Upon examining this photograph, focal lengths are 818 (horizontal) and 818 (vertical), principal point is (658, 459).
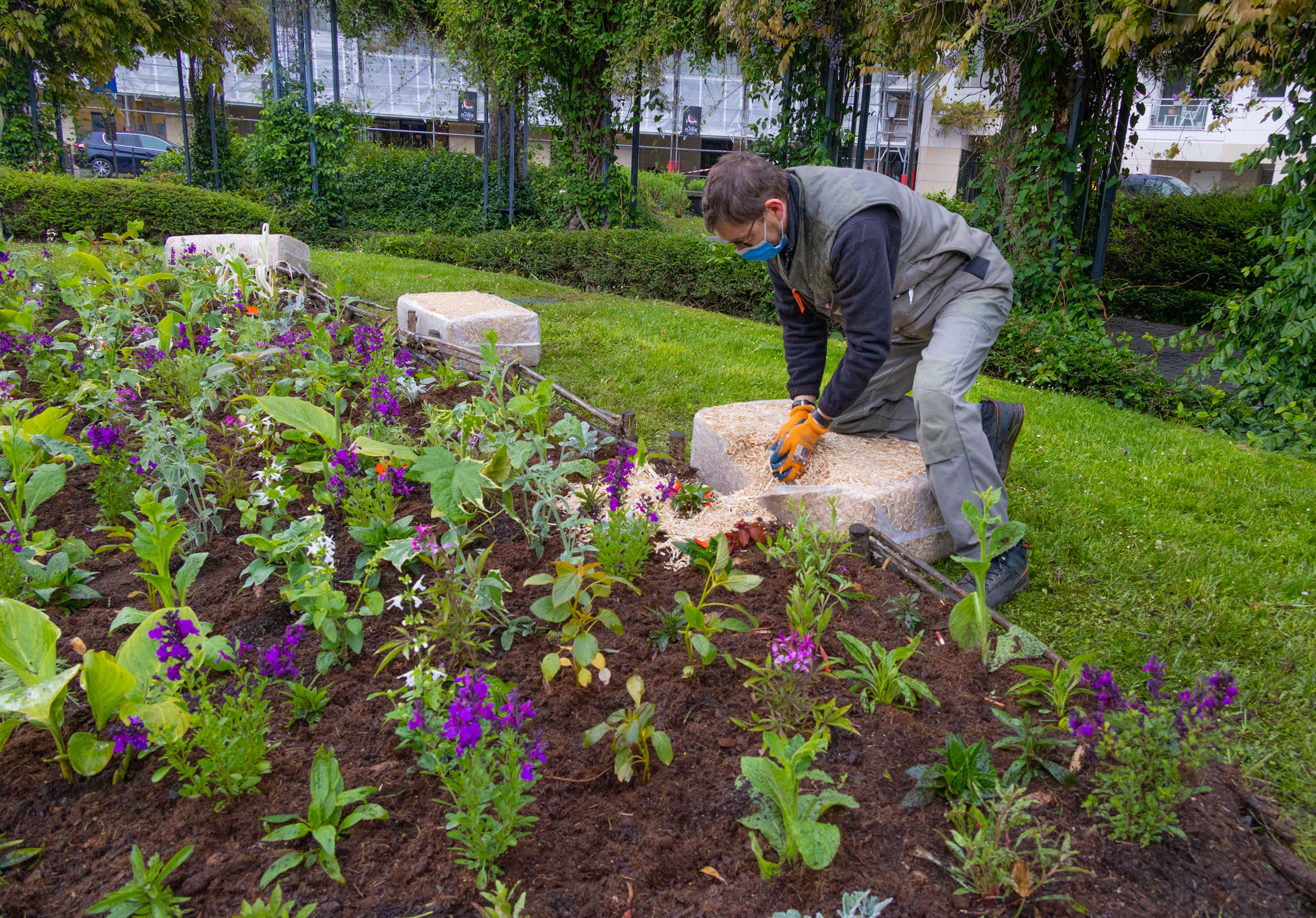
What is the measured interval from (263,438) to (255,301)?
2.38m

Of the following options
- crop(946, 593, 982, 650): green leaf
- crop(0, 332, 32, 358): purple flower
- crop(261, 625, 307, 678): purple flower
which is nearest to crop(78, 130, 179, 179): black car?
crop(0, 332, 32, 358): purple flower

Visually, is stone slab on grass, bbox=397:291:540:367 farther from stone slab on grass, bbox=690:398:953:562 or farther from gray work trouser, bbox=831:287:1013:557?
gray work trouser, bbox=831:287:1013:557

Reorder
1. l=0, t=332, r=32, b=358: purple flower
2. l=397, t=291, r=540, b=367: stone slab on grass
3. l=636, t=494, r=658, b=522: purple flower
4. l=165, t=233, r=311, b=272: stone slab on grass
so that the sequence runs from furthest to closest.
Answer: l=165, t=233, r=311, b=272: stone slab on grass < l=397, t=291, r=540, b=367: stone slab on grass < l=0, t=332, r=32, b=358: purple flower < l=636, t=494, r=658, b=522: purple flower

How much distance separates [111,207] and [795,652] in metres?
11.5

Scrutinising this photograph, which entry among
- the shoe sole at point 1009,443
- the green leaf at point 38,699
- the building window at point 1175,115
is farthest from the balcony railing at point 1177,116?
the green leaf at point 38,699

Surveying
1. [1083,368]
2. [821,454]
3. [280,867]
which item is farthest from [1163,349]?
[280,867]

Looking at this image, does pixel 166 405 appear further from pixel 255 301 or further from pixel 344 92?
pixel 344 92

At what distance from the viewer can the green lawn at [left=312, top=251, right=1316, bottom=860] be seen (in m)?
2.37

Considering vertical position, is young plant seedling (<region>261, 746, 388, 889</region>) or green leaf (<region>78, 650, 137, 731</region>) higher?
green leaf (<region>78, 650, 137, 731</region>)

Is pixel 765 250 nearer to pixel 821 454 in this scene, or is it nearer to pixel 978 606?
pixel 821 454

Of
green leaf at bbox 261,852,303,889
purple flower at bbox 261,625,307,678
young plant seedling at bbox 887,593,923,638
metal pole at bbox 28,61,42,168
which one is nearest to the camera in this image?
green leaf at bbox 261,852,303,889

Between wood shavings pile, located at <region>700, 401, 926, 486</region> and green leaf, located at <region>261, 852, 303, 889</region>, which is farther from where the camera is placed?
wood shavings pile, located at <region>700, 401, 926, 486</region>

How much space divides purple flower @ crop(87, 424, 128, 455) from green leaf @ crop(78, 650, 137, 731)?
1.23 meters

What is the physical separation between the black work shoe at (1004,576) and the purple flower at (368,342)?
8.56ft
